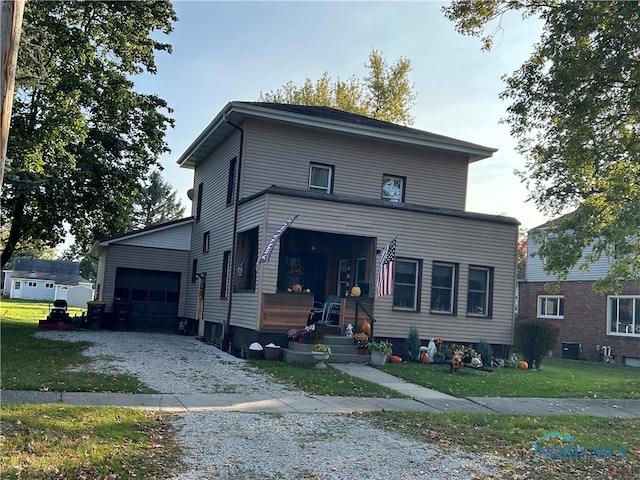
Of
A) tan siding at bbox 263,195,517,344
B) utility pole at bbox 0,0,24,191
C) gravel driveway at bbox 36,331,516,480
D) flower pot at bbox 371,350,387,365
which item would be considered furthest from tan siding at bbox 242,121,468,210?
utility pole at bbox 0,0,24,191

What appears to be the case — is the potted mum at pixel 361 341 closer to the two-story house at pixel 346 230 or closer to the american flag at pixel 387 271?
the two-story house at pixel 346 230

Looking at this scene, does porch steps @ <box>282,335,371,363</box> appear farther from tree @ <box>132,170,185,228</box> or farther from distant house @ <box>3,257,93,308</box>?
distant house @ <box>3,257,93,308</box>

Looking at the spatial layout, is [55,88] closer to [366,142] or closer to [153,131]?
[153,131]

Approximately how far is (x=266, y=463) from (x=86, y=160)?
17.0m

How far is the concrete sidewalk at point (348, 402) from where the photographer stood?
28.2ft

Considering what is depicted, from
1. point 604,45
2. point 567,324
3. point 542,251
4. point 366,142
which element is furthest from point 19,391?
point 567,324

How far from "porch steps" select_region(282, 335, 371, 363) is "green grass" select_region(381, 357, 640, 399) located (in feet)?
3.00

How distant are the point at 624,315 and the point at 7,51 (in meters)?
28.2

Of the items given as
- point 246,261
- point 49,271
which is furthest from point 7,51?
point 49,271

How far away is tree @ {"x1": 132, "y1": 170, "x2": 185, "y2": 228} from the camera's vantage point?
57250 millimetres

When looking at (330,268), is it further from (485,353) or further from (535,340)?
(535,340)

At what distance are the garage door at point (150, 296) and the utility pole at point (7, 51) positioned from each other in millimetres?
20841

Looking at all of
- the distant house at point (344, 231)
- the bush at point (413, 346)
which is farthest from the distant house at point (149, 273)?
the bush at point (413, 346)

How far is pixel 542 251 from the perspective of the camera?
2111cm
